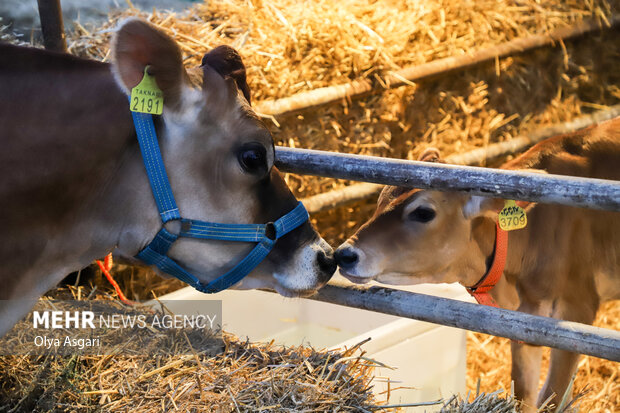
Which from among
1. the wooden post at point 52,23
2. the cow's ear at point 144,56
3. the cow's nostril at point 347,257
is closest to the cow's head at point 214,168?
the cow's ear at point 144,56

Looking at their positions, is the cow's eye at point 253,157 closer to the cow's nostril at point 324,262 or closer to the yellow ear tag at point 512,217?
the cow's nostril at point 324,262

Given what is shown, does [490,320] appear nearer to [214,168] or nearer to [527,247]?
[214,168]

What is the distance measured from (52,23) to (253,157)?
194 centimetres

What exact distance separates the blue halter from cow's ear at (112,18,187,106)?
0.10 meters

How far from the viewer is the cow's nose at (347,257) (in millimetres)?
2959

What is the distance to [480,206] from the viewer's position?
10.2 feet

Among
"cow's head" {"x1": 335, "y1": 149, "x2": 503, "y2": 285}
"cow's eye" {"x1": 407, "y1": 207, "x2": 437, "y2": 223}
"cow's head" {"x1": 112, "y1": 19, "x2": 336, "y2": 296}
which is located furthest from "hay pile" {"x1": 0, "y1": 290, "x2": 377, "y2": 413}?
"cow's eye" {"x1": 407, "y1": 207, "x2": 437, "y2": 223}

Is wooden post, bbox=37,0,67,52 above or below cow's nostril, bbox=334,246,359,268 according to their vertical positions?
above

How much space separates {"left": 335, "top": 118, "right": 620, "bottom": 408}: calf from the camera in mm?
3121

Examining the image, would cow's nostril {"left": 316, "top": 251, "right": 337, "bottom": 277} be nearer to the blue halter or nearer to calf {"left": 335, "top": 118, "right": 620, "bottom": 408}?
the blue halter

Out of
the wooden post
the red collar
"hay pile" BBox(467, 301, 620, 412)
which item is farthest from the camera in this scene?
"hay pile" BBox(467, 301, 620, 412)

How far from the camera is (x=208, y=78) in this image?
2.08 metres

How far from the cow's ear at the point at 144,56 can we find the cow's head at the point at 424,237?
134 centimetres

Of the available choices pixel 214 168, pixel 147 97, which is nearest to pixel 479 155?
pixel 214 168
